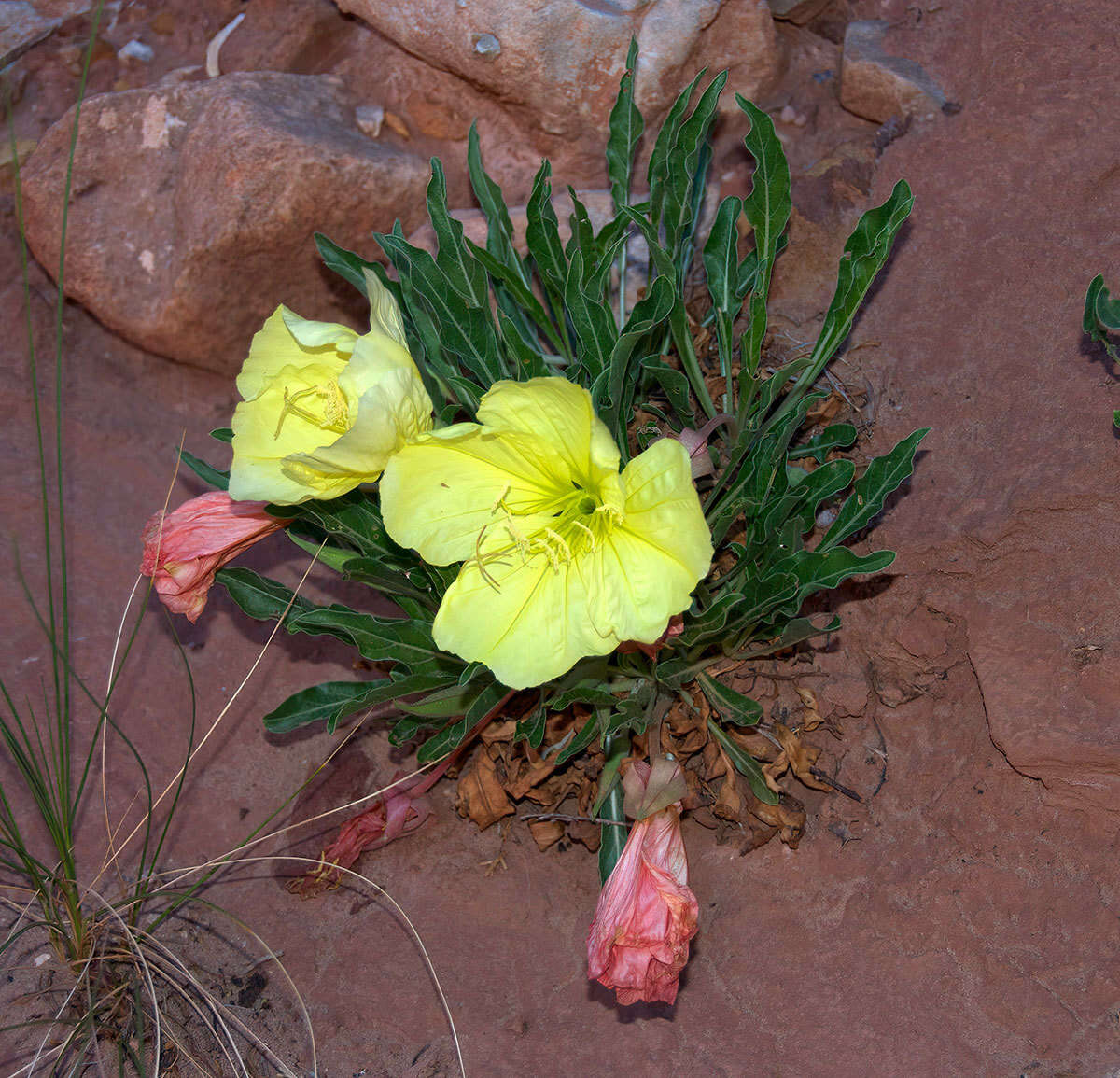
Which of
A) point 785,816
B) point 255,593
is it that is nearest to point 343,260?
point 255,593

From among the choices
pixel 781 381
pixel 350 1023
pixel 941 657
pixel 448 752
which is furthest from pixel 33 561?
pixel 941 657

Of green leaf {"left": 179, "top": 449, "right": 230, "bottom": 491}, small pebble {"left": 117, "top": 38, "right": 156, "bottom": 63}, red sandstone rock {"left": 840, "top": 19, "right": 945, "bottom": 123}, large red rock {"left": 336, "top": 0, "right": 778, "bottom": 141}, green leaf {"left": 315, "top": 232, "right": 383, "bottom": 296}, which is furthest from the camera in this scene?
small pebble {"left": 117, "top": 38, "right": 156, "bottom": 63}

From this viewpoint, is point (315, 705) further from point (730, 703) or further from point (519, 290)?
point (519, 290)

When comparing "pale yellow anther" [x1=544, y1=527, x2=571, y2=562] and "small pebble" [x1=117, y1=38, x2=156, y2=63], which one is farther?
"small pebble" [x1=117, y1=38, x2=156, y2=63]

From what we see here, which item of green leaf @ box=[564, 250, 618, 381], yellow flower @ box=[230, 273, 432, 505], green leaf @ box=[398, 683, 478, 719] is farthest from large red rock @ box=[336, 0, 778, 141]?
green leaf @ box=[398, 683, 478, 719]

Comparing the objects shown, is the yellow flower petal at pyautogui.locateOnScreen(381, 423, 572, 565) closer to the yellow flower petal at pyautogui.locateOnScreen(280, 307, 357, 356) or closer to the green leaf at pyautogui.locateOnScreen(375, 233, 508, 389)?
the yellow flower petal at pyautogui.locateOnScreen(280, 307, 357, 356)

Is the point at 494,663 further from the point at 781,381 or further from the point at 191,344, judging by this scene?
the point at 191,344
